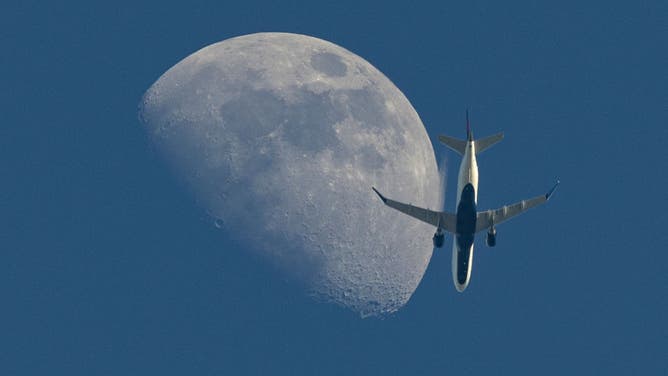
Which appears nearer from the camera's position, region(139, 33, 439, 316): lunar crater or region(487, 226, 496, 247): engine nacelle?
region(139, 33, 439, 316): lunar crater

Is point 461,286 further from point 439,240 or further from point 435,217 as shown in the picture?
point 435,217

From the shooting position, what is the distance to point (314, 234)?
138m

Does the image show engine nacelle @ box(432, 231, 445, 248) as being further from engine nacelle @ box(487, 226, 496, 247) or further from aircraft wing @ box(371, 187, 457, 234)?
engine nacelle @ box(487, 226, 496, 247)

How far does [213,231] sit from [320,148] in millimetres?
14694

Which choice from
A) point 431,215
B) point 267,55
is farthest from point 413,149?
point 267,55

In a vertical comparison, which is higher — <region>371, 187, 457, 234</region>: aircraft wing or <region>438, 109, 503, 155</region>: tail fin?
<region>438, 109, 503, 155</region>: tail fin

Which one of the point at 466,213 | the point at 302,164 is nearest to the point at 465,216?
the point at 466,213

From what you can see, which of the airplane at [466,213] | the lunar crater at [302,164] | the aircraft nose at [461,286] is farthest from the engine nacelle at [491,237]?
the lunar crater at [302,164]

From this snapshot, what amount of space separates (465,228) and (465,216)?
2.11m

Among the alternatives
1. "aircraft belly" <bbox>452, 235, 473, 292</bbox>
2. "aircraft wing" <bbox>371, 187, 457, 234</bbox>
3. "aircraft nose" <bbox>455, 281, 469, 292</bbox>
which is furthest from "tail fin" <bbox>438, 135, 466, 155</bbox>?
"aircraft nose" <bbox>455, 281, 469, 292</bbox>

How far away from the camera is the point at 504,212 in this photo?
5679 inches

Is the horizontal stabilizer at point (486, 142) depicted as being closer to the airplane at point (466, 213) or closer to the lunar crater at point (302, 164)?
the airplane at point (466, 213)

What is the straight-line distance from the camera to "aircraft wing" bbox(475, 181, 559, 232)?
5664 inches

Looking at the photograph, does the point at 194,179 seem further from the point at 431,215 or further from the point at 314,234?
the point at 431,215
